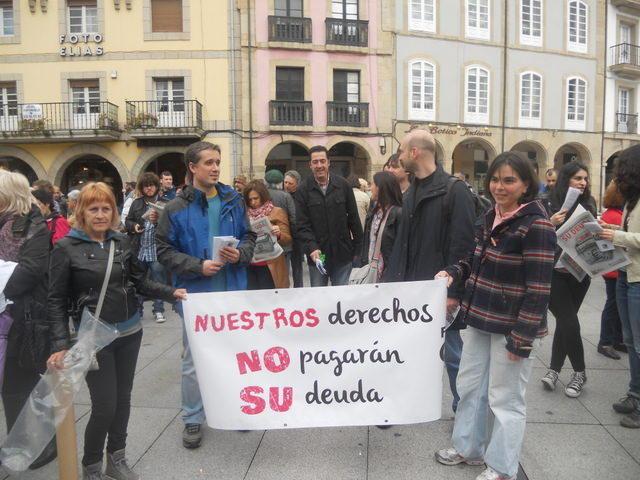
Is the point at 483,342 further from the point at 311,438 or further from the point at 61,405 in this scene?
the point at 61,405

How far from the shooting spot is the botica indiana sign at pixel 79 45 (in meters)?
18.2

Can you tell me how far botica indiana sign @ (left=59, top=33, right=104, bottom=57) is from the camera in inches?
717

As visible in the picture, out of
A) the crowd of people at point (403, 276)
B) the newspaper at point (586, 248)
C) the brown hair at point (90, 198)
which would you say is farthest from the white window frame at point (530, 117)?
the brown hair at point (90, 198)

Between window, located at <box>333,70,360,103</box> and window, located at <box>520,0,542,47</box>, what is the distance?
24.8 ft

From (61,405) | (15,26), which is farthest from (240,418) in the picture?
(15,26)

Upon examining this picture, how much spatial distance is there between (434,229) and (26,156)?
20068mm

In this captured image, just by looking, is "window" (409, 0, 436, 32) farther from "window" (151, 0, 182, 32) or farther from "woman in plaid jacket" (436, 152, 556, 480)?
"woman in plaid jacket" (436, 152, 556, 480)

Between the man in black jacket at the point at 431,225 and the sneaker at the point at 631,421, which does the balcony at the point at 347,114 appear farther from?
the sneaker at the point at 631,421

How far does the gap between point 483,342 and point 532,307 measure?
43 centimetres

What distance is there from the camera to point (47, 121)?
60.2ft

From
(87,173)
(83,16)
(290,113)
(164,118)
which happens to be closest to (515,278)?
(290,113)

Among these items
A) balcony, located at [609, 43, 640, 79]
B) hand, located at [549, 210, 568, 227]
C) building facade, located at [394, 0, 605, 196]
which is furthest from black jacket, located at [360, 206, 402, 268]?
balcony, located at [609, 43, 640, 79]

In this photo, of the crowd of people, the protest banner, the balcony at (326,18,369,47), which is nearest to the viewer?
the crowd of people

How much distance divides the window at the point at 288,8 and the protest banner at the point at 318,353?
18.0m
